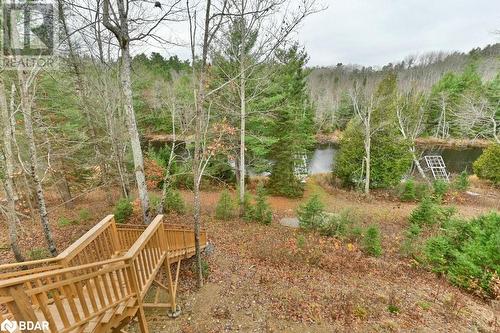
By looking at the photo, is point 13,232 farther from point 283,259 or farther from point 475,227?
point 475,227

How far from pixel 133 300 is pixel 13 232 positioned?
499cm

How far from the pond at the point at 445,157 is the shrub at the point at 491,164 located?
18.5 ft

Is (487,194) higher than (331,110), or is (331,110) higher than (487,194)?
(331,110)

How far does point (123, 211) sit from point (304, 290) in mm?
7851

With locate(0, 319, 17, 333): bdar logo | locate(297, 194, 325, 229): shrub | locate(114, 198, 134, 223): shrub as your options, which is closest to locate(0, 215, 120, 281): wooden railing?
locate(0, 319, 17, 333): bdar logo

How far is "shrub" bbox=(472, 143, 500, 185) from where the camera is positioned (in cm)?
1831

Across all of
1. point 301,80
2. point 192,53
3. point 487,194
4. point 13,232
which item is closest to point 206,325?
point 13,232

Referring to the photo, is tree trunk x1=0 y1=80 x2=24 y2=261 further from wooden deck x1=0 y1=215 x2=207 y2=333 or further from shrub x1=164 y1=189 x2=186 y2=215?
shrub x1=164 y1=189 x2=186 y2=215

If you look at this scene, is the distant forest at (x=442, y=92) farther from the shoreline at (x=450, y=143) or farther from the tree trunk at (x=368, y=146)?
the tree trunk at (x=368, y=146)

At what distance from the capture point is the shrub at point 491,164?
18.3 m

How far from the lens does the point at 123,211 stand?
1012 cm

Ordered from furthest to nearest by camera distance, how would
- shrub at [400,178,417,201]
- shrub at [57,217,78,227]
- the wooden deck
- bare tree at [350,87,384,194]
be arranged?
shrub at [400,178,417,201] → bare tree at [350,87,384,194] → shrub at [57,217,78,227] → the wooden deck

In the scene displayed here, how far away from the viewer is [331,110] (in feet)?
128

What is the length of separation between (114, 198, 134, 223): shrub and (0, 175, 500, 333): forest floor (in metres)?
1.61
